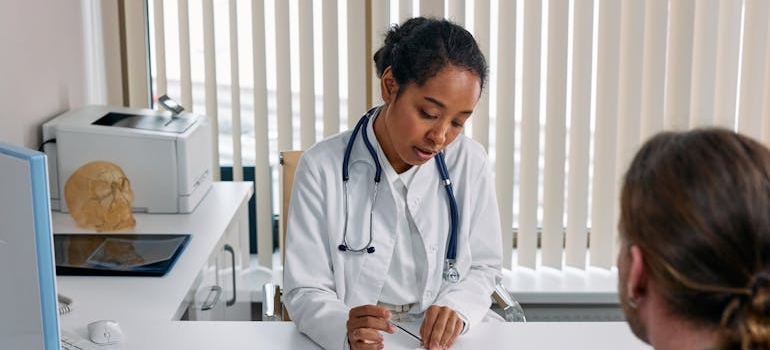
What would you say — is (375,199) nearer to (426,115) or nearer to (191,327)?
(426,115)

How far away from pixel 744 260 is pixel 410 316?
1.18 metres

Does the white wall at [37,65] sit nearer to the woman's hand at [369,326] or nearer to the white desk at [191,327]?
the white desk at [191,327]

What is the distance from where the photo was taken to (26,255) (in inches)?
48.6

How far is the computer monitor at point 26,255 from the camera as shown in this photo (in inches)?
47.2

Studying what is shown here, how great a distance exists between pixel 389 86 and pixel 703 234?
110 cm

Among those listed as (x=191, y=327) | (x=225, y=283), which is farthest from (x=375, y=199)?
(x=225, y=283)

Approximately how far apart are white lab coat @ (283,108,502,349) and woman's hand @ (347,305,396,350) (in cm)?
19

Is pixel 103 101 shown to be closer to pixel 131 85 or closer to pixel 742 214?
pixel 131 85

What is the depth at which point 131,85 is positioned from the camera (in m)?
3.15

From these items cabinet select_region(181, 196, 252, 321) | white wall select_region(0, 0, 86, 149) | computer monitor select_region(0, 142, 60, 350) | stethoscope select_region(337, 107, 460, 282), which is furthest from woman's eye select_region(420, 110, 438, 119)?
white wall select_region(0, 0, 86, 149)

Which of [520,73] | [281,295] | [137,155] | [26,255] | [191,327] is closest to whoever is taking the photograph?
[26,255]

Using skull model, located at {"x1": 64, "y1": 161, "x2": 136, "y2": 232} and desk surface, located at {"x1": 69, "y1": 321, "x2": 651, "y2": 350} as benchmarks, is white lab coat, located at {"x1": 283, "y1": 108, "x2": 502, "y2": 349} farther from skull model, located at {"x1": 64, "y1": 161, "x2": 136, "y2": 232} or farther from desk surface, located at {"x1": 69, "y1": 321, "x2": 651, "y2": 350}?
skull model, located at {"x1": 64, "y1": 161, "x2": 136, "y2": 232}

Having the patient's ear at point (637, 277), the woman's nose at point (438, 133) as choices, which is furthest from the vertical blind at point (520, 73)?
the patient's ear at point (637, 277)

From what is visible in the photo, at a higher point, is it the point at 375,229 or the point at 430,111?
the point at 430,111
